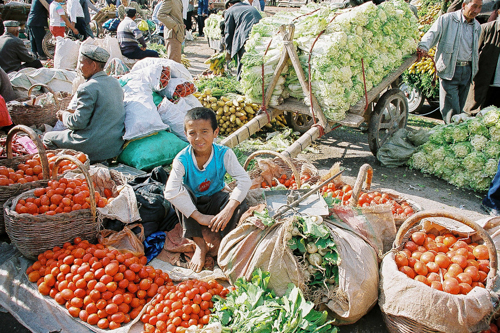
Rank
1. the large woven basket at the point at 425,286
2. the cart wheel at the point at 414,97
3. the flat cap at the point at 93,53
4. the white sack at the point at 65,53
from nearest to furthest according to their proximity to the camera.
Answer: the large woven basket at the point at 425,286, the flat cap at the point at 93,53, the white sack at the point at 65,53, the cart wheel at the point at 414,97

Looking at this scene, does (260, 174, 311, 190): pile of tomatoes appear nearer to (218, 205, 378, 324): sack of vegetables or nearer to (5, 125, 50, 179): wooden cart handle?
(218, 205, 378, 324): sack of vegetables

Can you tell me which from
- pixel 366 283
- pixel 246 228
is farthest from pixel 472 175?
pixel 246 228

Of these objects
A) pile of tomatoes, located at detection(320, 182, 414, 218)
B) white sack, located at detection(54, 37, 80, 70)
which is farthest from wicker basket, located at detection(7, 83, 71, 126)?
pile of tomatoes, located at detection(320, 182, 414, 218)

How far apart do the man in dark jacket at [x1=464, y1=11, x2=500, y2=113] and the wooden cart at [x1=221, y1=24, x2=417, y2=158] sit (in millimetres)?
1744

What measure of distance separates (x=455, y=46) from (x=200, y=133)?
4599mm

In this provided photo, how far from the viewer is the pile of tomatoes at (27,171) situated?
287 cm

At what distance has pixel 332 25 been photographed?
4094 mm

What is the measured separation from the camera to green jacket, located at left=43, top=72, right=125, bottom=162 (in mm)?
3604

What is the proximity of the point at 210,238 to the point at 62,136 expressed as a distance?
2.31 m

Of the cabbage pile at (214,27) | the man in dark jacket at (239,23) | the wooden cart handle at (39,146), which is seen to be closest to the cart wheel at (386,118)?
the man in dark jacket at (239,23)

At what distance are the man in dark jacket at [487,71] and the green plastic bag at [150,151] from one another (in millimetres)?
5231

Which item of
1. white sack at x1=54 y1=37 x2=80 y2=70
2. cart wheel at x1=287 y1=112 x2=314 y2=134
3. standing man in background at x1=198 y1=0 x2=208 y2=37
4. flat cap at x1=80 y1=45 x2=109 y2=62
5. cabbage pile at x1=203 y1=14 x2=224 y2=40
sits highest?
standing man in background at x1=198 y1=0 x2=208 y2=37

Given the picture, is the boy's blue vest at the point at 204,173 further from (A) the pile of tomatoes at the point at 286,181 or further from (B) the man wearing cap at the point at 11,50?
(B) the man wearing cap at the point at 11,50

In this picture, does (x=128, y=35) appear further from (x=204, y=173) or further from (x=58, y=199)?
(x=204, y=173)
